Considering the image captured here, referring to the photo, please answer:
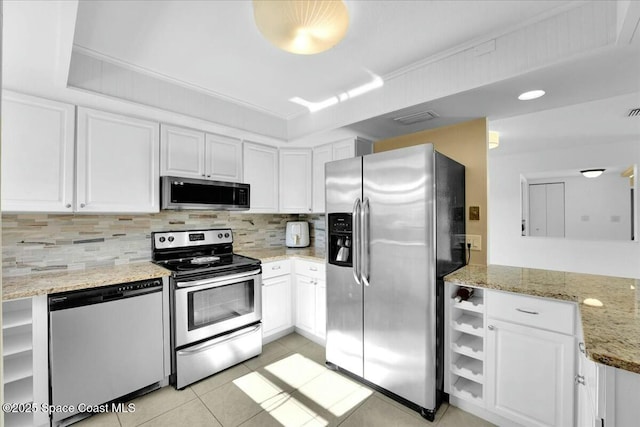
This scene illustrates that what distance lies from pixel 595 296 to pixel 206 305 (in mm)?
2635

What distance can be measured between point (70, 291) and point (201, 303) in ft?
2.87

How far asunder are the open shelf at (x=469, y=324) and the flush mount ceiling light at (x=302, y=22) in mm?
1969

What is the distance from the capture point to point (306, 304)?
3.19 m

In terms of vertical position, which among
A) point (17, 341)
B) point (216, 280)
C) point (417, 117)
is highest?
point (417, 117)

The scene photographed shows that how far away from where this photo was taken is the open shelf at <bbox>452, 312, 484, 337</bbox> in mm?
2061

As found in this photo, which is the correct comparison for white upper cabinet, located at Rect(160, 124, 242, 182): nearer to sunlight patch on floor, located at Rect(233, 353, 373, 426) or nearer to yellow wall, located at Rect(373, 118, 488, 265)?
sunlight patch on floor, located at Rect(233, 353, 373, 426)

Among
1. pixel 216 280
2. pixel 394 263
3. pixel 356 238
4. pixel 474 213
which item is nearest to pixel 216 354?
pixel 216 280

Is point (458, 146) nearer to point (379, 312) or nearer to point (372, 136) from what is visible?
point (372, 136)

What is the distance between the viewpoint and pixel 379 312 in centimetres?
228

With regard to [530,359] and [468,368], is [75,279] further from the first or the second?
[530,359]

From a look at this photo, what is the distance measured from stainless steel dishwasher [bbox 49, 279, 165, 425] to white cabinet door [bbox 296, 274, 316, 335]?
1.35 m

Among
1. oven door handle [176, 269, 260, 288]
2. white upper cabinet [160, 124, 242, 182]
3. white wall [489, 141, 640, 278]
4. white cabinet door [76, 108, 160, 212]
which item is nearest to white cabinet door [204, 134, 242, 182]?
white upper cabinet [160, 124, 242, 182]

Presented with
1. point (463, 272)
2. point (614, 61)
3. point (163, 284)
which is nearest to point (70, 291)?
point (163, 284)

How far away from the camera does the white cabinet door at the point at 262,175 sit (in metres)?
3.31
